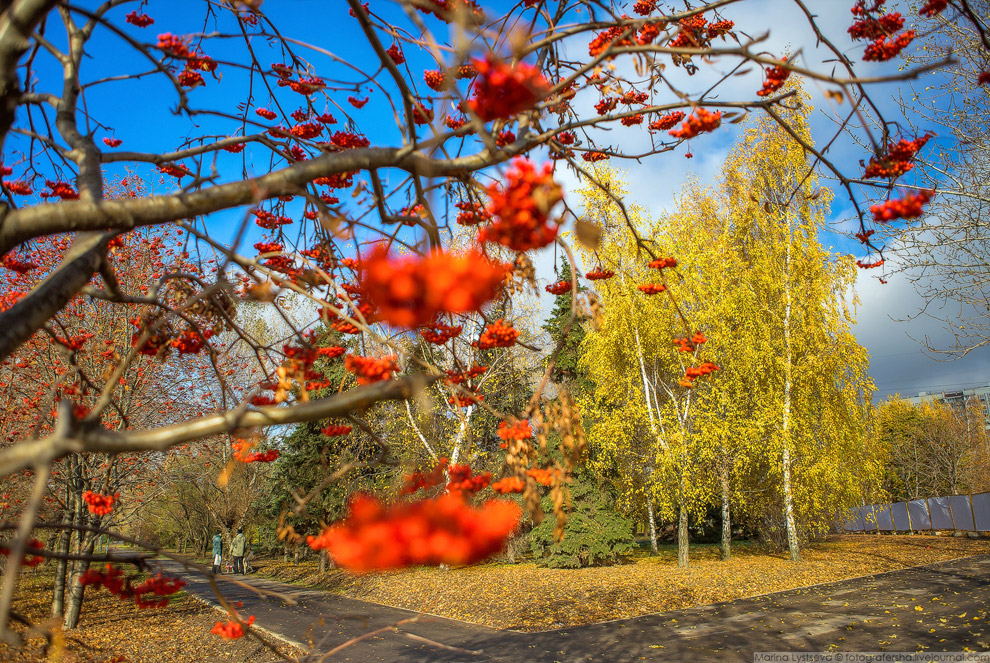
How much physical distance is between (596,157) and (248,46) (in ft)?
7.39

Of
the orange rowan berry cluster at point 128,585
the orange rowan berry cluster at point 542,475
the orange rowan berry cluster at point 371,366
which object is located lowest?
the orange rowan berry cluster at point 128,585

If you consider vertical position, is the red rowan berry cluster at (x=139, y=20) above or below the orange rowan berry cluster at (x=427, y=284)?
above

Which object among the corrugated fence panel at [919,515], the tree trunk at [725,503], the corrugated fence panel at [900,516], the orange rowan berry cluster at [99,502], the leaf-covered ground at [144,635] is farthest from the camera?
the corrugated fence panel at [900,516]

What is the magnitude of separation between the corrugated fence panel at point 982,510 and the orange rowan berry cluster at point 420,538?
2636 cm

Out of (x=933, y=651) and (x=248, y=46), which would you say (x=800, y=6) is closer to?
(x=248, y=46)

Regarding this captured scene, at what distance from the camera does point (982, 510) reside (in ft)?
67.3

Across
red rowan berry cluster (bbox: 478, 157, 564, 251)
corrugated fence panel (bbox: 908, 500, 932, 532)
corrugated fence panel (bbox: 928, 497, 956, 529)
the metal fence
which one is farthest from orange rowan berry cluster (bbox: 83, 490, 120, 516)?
corrugated fence panel (bbox: 908, 500, 932, 532)

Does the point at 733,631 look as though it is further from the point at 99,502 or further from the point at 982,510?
the point at 982,510

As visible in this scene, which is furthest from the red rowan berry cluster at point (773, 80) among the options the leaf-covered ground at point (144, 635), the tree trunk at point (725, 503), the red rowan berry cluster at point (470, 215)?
the tree trunk at point (725, 503)

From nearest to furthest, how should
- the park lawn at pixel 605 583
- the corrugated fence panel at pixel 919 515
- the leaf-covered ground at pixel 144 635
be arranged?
the leaf-covered ground at pixel 144 635, the park lawn at pixel 605 583, the corrugated fence panel at pixel 919 515

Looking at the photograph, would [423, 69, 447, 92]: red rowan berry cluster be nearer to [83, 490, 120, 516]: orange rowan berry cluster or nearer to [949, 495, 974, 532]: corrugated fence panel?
[83, 490, 120, 516]: orange rowan berry cluster

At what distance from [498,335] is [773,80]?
1.82 m

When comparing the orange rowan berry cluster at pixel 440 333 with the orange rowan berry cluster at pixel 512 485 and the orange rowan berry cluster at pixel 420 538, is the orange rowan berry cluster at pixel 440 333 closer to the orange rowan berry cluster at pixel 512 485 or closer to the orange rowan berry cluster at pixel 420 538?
the orange rowan berry cluster at pixel 512 485

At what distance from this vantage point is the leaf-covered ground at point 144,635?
761cm
